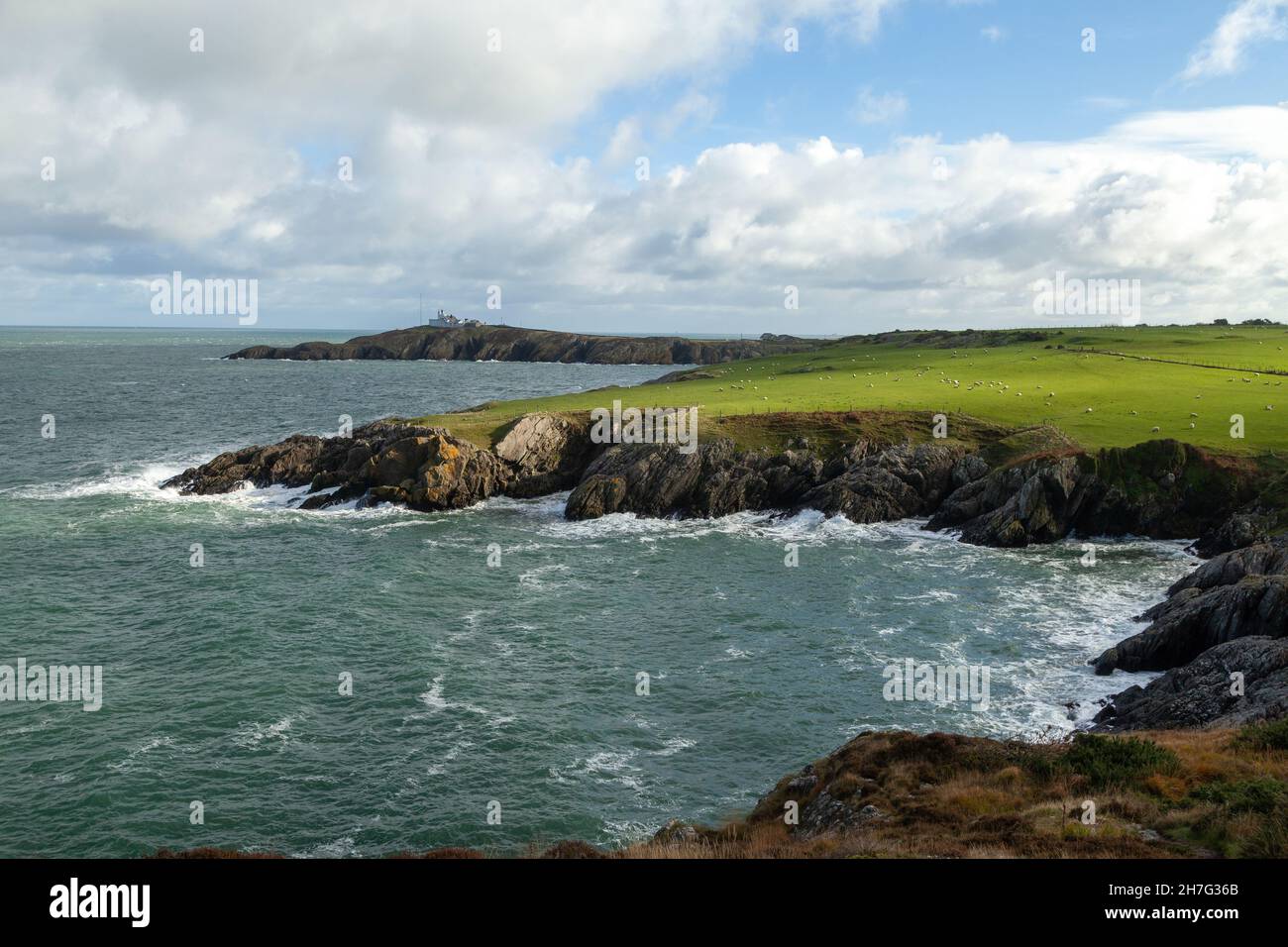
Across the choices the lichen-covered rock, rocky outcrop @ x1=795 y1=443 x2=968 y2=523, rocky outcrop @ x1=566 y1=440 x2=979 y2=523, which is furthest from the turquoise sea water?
rocky outcrop @ x1=566 y1=440 x2=979 y2=523

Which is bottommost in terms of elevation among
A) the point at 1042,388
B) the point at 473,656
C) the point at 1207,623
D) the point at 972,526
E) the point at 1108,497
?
the point at 473,656

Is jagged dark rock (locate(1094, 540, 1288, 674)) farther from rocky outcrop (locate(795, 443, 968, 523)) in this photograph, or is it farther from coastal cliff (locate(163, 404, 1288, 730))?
rocky outcrop (locate(795, 443, 968, 523))

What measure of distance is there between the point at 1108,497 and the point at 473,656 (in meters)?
44.5

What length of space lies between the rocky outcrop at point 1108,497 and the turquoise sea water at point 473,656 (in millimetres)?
3148

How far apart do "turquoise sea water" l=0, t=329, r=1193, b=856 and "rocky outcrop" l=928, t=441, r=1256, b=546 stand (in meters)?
3.15

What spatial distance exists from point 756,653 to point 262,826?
2162cm

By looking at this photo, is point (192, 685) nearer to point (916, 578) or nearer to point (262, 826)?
point (262, 826)

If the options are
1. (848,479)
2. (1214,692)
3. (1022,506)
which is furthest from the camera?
(848,479)

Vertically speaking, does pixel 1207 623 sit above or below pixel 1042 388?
below

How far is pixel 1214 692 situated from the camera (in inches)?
1155

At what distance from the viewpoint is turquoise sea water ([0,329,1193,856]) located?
26922 millimetres

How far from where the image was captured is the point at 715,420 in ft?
249

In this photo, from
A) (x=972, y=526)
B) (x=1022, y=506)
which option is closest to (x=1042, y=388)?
(x=1022, y=506)

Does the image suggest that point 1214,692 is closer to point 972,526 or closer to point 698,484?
point 972,526
